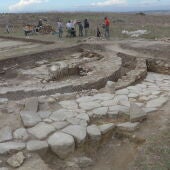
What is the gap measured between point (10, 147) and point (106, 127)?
1.65m

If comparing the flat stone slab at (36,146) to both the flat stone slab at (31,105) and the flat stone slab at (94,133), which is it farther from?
the flat stone slab at (31,105)

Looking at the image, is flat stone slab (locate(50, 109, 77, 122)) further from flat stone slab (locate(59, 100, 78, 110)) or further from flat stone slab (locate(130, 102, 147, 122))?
flat stone slab (locate(130, 102, 147, 122))

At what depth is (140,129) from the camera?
18.2 ft

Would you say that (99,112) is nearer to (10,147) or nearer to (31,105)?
(31,105)

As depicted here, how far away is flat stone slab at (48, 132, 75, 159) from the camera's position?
4.77 meters

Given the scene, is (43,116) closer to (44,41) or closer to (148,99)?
(148,99)

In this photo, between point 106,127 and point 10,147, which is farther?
point 106,127

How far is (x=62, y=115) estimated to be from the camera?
19.0ft

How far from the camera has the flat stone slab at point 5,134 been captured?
4.94 m

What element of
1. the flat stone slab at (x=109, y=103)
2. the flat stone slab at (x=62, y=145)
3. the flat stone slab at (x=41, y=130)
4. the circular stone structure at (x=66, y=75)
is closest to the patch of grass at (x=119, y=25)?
the circular stone structure at (x=66, y=75)

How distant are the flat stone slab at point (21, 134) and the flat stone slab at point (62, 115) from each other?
68 centimetres

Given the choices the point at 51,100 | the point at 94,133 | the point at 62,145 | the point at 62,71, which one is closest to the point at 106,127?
the point at 94,133

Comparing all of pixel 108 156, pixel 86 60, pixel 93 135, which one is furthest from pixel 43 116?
pixel 86 60

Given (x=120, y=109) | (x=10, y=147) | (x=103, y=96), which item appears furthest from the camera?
(x=103, y=96)
